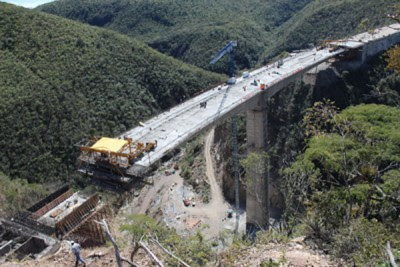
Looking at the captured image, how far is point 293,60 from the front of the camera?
1829 inches

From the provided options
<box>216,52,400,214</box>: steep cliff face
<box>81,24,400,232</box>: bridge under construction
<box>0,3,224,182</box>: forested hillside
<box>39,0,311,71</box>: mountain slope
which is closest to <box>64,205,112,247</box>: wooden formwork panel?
<box>81,24,400,232</box>: bridge under construction

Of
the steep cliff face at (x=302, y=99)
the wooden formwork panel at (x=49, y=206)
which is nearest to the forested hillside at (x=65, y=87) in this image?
the wooden formwork panel at (x=49, y=206)

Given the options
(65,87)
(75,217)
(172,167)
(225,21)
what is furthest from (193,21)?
(75,217)

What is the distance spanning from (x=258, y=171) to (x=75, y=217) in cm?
1759

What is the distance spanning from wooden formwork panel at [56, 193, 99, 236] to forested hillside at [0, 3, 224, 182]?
763 inches

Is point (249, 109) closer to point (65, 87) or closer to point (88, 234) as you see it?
point (88, 234)

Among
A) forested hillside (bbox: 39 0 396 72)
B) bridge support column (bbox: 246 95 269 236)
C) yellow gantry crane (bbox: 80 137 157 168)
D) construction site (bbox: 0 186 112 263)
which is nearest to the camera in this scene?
construction site (bbox: 0 186 112 263)

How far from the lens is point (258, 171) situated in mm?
34250

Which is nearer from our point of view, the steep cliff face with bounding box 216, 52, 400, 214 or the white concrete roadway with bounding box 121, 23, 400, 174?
the white concrete roadway with bounding box 121, 23, 400, 174

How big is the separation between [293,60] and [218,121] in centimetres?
2128

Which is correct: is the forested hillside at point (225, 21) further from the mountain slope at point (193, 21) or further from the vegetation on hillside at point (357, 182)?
the vegetation on hillside at point (357, 182)

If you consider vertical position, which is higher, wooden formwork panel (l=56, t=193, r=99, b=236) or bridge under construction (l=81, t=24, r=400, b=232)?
bridge under construction (l=81, t=24, r=400, b=232)

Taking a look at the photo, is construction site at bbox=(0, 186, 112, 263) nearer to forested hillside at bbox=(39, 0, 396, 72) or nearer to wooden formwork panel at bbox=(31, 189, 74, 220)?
wooden formwork panel at bbox=(31, 189, 74, 220)

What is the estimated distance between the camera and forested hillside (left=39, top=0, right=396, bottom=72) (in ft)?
255
